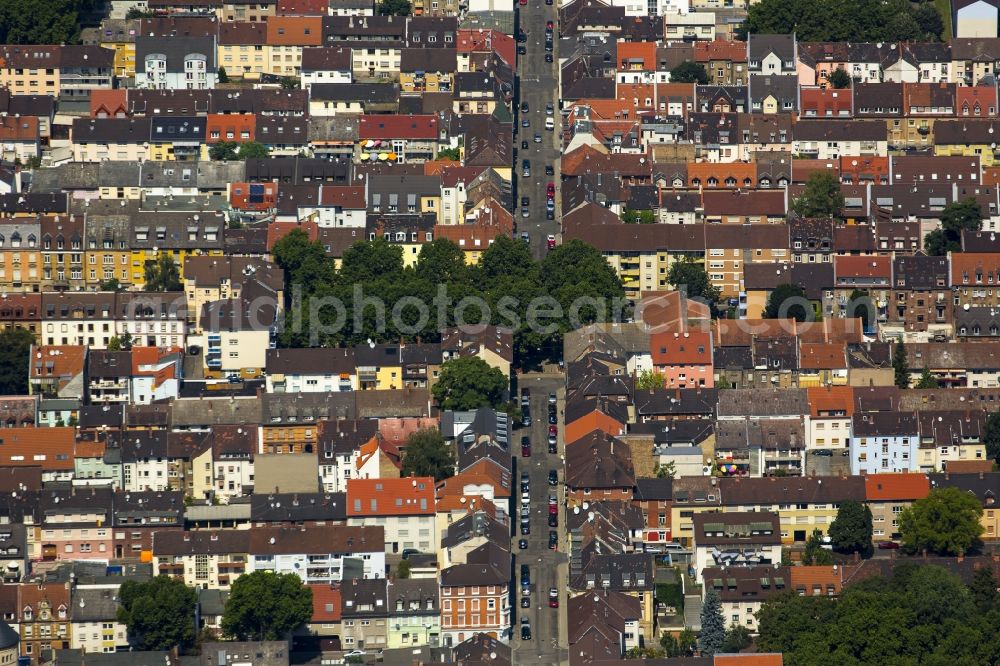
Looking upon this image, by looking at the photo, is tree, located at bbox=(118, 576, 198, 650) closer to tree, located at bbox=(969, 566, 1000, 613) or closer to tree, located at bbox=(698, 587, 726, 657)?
tree, located at bbox=(698, 587, 726, 657)

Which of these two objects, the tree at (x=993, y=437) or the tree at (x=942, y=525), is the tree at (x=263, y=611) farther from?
the tree at (x=993, y=437)

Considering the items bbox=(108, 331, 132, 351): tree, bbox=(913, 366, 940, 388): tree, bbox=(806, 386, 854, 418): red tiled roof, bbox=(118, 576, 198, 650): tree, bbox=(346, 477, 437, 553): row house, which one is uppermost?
bbox=(108, 331, 132, 351): tree

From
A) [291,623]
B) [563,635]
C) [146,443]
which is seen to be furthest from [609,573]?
[146,443]

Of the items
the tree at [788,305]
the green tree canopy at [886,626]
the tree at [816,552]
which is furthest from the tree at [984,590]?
the tree at [788,305]

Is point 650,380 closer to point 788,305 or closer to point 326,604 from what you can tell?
point 788,305

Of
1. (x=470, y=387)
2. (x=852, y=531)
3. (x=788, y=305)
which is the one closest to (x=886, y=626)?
(x=852, y=531)

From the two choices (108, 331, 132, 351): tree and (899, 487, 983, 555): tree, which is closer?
(899, 487, 983, 555): tree

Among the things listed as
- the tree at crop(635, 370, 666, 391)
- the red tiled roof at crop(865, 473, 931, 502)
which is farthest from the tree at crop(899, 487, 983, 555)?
the tree at crop(635, 370, 666, 391)

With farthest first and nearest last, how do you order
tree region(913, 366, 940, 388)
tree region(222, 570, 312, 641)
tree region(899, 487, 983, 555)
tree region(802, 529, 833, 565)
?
1. tree region(913, 366, 940, 388)
2. tree region(899, 487, 983, 555)
3. tree region(802, 529, 833, 565)
4. tree region(222, 570, 312, 641)
